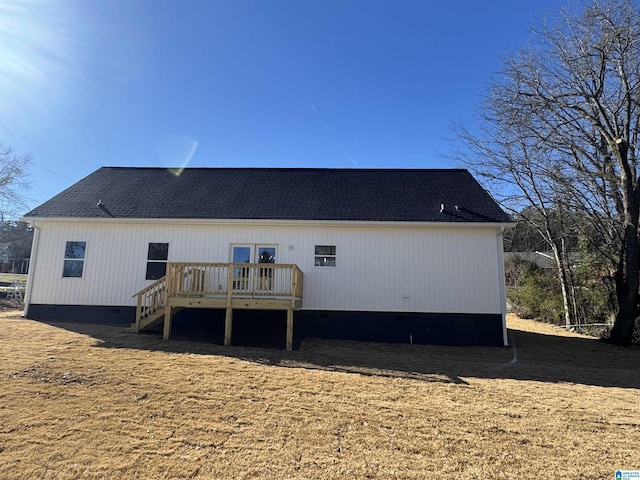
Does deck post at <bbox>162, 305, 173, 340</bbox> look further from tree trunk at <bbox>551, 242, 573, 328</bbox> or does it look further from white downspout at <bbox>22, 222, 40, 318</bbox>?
tree trunk at <bbox>551, 242, 573, 328</bbox>

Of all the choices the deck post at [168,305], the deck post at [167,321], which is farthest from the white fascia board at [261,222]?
the deck post at [167,321]

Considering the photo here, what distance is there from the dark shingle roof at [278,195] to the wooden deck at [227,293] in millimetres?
2075

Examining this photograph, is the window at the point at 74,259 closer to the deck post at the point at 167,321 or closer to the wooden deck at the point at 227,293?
the wooden deck at the point at 227,293

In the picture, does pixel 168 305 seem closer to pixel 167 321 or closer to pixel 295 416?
pixel 167 321

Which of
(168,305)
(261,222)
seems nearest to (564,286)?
(261,222)

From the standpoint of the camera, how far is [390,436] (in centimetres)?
405

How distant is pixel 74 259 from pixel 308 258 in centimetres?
731

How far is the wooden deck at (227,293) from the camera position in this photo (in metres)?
9.07

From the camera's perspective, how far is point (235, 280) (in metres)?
10.4

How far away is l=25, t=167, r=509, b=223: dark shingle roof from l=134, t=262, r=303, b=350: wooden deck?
2.08 m

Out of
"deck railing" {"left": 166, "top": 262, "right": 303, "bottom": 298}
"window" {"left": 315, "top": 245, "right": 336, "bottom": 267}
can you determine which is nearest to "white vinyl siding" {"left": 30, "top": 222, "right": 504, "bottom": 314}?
"window" {"left": 315, "top": 245, "right": 336, "bottom": 267}

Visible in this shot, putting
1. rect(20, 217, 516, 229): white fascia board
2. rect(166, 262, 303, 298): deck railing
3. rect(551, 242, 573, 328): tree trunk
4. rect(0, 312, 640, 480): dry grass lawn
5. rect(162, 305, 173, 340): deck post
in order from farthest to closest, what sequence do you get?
rect(551, 242, 573, 328): tree trunk → rect(20, 217, 516, 229): white fascia board → rect(166, 262, 303, 298): deck railing → rect(162, 305, 173, 340): deck post → rect(0, 312, 640, 480): dry grass lawn

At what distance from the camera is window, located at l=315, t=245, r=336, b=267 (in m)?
10.9

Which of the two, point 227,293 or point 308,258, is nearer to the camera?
point 227,293
